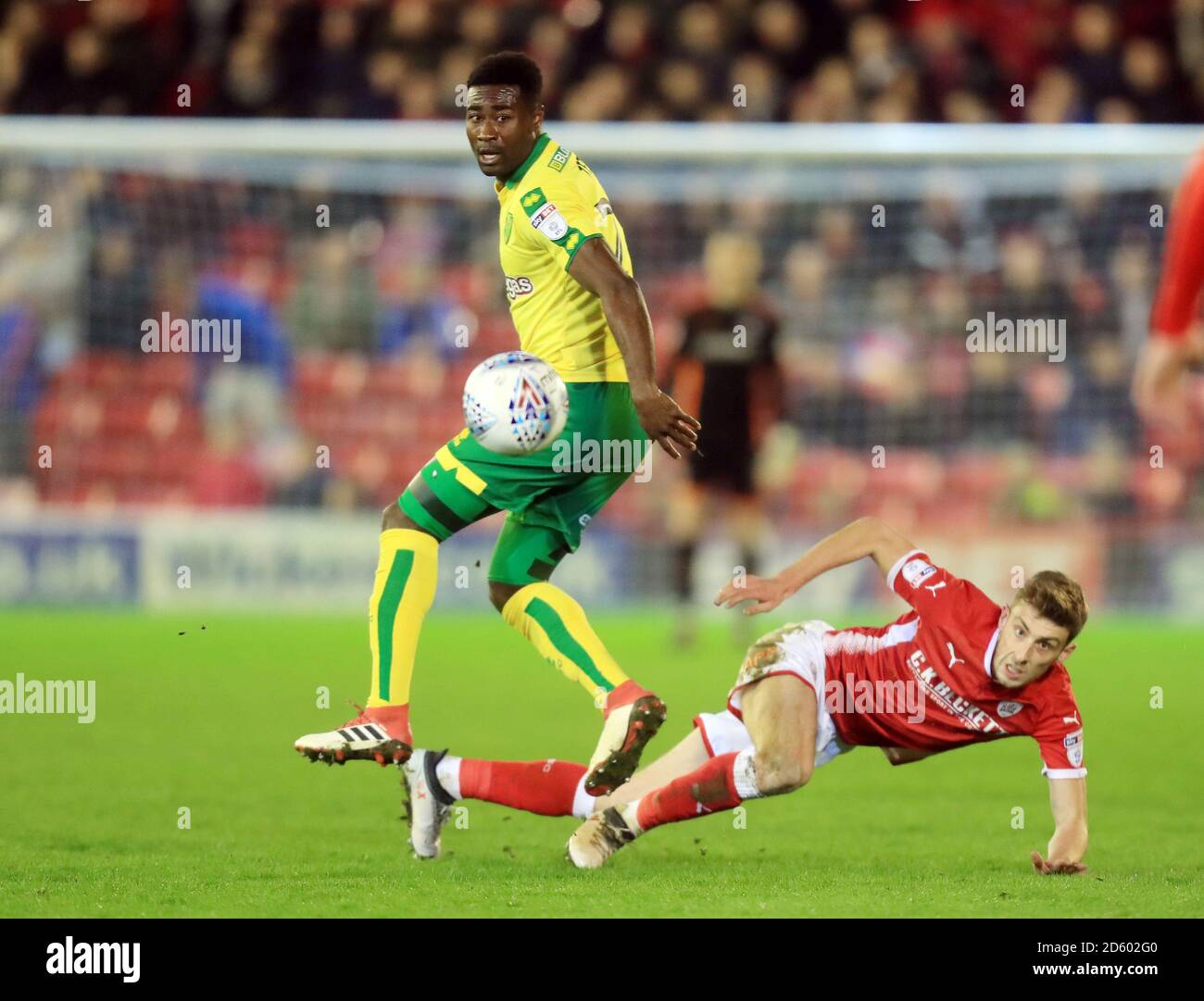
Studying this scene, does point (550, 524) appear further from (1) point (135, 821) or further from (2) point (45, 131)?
(2) point (45, 131)

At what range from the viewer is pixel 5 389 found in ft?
41.4

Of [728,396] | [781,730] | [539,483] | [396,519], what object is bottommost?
[781,730]

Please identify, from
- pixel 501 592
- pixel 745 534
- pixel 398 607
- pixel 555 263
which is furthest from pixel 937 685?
pixel 745 534

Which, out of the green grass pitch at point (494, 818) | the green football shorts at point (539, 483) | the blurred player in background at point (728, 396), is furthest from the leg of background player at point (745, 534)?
the green football shorts at point (539, 483)

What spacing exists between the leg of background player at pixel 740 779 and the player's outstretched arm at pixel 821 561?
0.29 metres

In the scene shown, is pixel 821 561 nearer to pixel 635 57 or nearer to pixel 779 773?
pixel 779 773

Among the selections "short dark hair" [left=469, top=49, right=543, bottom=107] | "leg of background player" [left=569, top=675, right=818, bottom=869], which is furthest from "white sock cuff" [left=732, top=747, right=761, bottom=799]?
"short dark hair" [left=469, top=49, right=543, bottom=107]

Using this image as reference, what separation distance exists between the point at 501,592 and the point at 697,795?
3.10 feet

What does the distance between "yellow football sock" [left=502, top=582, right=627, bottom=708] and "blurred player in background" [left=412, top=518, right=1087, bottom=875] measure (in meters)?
0.27

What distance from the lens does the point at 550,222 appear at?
16.6 feet

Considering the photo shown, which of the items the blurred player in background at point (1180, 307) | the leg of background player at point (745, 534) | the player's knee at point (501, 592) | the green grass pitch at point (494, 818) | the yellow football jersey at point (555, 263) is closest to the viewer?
the blurred player in background at point (1180, 307)

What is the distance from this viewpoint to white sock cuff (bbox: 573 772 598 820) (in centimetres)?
508

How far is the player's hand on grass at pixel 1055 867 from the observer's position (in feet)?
15.5

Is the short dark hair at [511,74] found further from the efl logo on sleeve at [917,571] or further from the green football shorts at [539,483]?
the efl logo on sleeve at [917,571]
